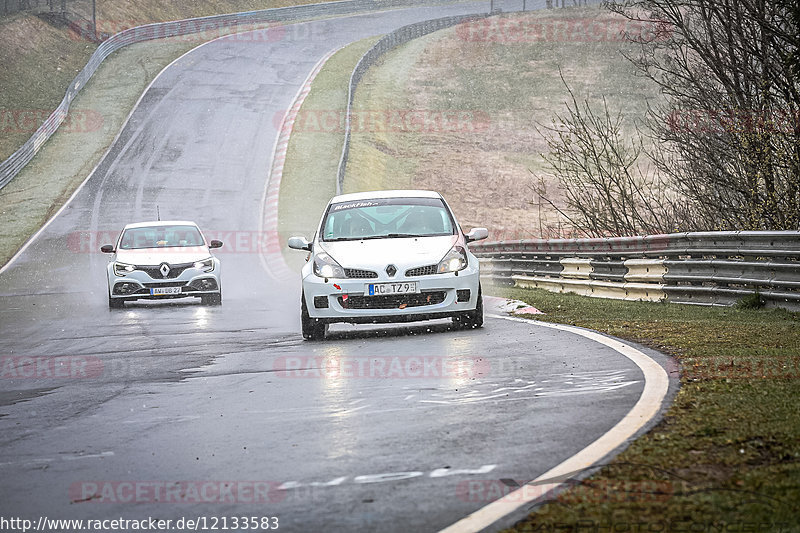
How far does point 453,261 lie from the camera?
524 inches

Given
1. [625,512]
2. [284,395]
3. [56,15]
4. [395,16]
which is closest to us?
[625,512]

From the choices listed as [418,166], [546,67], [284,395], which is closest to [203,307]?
[284,395]

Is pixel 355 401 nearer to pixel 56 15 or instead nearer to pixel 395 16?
pixel 56 15

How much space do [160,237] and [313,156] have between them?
2481 centimetres

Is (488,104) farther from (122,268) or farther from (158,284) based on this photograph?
(122,268)

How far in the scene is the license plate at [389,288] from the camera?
12.9m

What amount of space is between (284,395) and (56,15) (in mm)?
65800

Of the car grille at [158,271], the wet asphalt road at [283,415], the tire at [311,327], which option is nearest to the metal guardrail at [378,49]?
the car grille at [158,271]

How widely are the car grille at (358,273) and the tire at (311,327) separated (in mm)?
583

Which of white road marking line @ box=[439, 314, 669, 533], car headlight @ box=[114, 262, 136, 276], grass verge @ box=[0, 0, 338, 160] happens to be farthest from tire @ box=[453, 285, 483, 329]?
grass verge @ box=[0, 0, 338, 160]

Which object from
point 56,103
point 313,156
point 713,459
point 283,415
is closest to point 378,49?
point 56,103

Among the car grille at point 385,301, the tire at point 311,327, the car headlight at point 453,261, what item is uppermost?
the car headlight at point 453,261

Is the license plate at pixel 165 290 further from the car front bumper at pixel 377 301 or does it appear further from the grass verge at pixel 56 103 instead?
the grass verge at pixel 56 103

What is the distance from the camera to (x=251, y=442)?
6688 millimetres
